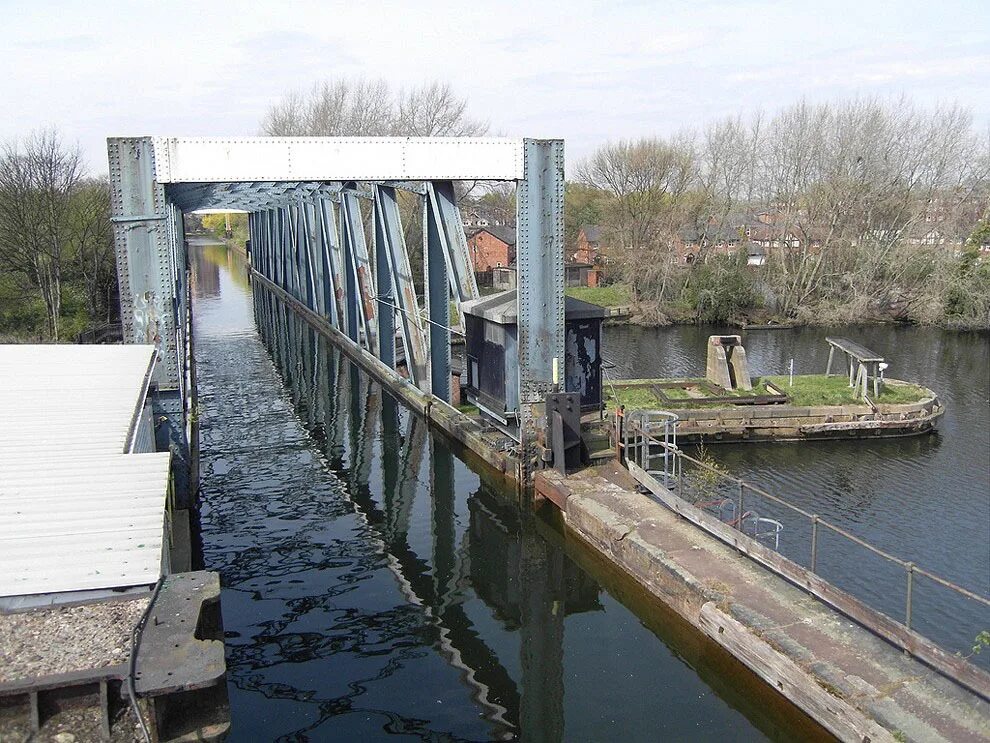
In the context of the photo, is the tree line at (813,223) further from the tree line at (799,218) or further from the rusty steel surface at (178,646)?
the rusty steel surface at (178,646)

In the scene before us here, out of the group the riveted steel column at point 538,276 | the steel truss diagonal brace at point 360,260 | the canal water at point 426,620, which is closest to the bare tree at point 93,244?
the steel truss diagonal brace at point 360,260

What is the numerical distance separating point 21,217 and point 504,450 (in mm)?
20498

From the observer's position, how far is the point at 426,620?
10.6 meters

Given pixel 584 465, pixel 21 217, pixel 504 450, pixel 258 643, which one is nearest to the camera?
pixel 258 643

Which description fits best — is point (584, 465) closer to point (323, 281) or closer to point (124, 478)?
point (124, 478)

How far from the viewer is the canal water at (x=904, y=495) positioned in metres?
11.6

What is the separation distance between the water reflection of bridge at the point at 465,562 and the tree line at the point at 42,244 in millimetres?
11419

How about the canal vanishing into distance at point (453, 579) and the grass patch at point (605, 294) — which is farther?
the grass patch at point (605, 294)

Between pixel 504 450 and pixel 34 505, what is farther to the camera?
pixel 504 450

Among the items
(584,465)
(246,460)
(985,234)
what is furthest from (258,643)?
(985,234)

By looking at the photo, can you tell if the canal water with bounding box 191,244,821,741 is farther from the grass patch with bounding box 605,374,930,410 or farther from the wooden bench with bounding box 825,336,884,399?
the wooden bench with bounding box 825,336,884,399

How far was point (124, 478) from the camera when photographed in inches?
296

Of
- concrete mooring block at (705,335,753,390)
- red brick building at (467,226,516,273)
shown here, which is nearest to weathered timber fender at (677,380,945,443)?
concrete mooring block at (705,335,753,390)

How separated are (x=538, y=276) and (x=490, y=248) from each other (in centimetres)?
4440
